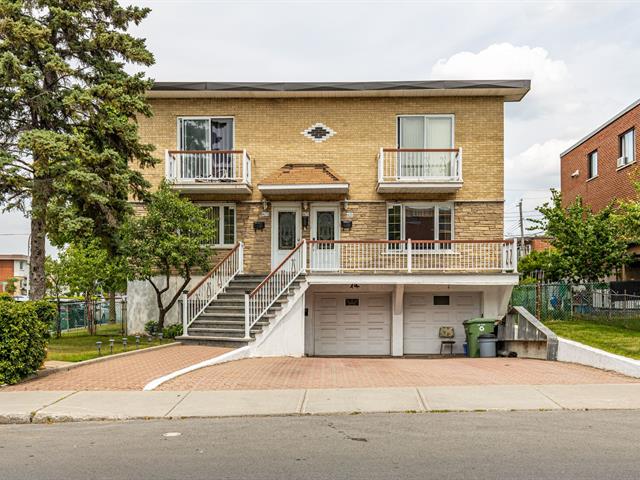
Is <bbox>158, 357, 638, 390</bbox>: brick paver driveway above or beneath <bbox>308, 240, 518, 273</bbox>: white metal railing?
beneath

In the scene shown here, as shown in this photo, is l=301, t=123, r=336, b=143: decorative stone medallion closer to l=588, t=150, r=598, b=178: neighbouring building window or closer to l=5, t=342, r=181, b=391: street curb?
l=5, t=342, r=181, b=391: street curb

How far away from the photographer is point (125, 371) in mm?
11547

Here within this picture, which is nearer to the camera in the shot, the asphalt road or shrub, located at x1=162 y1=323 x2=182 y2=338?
the asphalt road

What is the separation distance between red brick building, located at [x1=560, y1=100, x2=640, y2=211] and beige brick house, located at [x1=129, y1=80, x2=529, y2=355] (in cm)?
653

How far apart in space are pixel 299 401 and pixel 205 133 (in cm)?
1303

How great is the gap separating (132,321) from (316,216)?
6.96 metres

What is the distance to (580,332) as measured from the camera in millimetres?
15422

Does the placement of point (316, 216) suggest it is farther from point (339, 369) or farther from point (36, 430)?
point (36, 430)

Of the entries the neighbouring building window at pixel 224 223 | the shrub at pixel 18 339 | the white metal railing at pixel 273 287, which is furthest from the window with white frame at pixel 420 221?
the shrub at pixel 18 339

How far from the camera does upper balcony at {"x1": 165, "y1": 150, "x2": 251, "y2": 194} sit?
18.8 meters

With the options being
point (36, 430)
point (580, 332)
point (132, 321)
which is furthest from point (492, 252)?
point (36, 430)

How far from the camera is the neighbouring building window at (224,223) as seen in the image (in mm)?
19812

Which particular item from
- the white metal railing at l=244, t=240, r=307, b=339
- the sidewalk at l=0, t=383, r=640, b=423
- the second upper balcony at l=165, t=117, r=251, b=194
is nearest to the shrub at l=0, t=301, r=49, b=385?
the sidewalk at l=0, t=383, r=640, b=423

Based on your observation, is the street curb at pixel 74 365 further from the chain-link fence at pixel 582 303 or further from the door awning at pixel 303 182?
the chain-link fence at pixel 582 303
